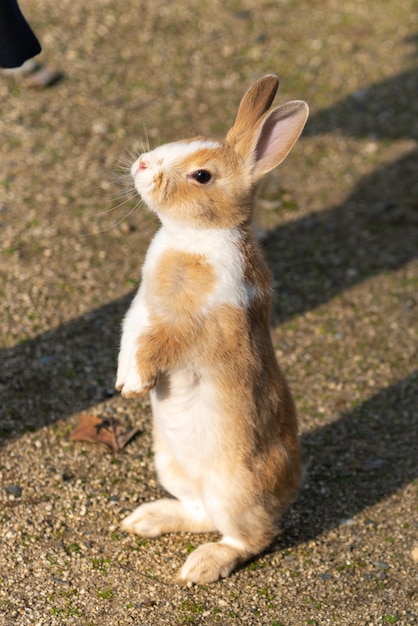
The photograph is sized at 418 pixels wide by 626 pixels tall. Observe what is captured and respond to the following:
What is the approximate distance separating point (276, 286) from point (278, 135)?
261 cm

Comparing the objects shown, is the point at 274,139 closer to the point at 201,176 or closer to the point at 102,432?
the point at 201,176

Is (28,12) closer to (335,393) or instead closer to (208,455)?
(335,393)

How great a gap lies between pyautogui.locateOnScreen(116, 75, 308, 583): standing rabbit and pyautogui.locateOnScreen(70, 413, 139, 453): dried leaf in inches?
30.6

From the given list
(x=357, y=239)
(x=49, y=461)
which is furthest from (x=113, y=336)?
(x=357, y=239)

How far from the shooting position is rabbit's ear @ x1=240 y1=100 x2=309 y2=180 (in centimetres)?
427

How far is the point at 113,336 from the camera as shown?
20.0 ft

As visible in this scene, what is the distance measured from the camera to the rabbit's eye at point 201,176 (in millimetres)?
4117

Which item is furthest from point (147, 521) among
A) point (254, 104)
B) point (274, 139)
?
point (254, 104)

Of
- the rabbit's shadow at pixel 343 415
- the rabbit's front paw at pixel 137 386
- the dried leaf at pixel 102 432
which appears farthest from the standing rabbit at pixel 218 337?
the dried leaf at pixel 102 432

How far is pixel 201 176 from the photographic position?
413 centimetres

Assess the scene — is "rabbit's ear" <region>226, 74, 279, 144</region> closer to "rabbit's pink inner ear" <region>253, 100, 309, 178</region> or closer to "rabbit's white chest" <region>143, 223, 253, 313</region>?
"rabbit's pink inner ear" <region>253, 100, 309, 178</region>

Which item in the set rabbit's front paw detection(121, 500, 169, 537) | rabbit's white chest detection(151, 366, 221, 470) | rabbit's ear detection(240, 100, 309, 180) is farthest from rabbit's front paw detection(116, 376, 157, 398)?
rabbit's ear detection(240, 100, 309, 180)

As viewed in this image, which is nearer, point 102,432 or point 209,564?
point 209,564

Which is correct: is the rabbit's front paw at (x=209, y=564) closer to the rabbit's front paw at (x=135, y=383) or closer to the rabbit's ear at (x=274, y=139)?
the rabbit's front paw at (x=135, y=383)
